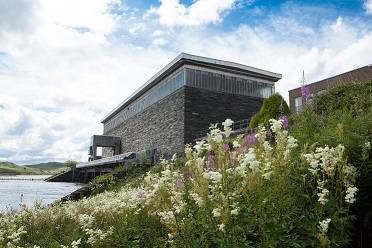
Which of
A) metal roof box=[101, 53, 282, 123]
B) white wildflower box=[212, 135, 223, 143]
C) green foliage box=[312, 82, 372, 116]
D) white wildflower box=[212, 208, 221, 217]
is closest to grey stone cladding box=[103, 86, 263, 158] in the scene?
metal roof box=[101, 53, 282, 123]

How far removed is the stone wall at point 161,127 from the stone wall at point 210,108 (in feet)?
2.06

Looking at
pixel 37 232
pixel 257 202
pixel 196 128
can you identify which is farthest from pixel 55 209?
pixel 196 128

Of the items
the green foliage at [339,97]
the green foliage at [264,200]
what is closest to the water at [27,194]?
the green foliage at [264,200]

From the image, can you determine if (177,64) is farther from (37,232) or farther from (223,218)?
(223,218)

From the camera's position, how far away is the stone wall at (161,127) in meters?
25.6

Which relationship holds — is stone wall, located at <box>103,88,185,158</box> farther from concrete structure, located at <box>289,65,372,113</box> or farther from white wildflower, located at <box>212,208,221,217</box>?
white wildflower, located at <box>212,208,221,217</box>

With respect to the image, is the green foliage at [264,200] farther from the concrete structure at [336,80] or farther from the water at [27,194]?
the concrete structure at [336,80]

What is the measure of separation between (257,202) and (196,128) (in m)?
22.4

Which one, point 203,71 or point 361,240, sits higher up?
point 203,71

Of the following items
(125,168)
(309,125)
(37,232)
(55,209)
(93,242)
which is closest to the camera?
(93,242)

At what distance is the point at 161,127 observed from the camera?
29172 millimetres

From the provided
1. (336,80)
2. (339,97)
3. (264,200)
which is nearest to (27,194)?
(339,97)

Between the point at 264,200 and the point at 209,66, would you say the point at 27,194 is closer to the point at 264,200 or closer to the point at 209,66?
the point at 209,66

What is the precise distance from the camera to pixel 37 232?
5.46 m
